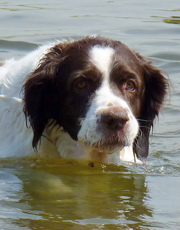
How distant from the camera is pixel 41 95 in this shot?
582 cm

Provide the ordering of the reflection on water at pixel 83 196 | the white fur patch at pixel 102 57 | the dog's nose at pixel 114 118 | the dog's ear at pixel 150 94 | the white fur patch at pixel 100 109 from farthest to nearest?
the dog's ear at pixel 150 94 < the white fur patch at pixel 102 57 < the white fur patch at pixel 100 109 < the dog's nose at pixel 114 118 < the reflection on water at pixel 83 196

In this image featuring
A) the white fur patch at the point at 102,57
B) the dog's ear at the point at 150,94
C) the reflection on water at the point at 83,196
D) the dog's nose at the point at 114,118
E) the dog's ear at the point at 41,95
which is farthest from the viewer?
the dog's ear at the point at 150,94

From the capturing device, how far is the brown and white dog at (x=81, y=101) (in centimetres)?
532

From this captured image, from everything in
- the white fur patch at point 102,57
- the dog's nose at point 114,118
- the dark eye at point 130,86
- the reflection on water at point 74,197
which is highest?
the white fur patch at point 102,57

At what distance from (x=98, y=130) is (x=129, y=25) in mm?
7939

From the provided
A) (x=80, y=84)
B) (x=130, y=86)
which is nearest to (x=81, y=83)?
(x=80, y=84)

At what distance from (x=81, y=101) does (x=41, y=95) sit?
47cm

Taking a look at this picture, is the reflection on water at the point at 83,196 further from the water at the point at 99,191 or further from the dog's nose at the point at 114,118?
the dog's nose at the point at 114,118

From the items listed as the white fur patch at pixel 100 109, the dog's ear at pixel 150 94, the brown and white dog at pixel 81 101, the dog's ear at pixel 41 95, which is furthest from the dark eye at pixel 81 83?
the dog's ear at pixel 150 94

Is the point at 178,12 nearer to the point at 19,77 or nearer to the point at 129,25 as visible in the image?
the point at 129,25

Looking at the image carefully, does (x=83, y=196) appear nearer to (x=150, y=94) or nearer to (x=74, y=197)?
(x=74, y=197)

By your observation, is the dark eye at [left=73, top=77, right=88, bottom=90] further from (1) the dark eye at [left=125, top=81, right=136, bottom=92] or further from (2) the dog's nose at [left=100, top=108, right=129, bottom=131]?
(2) the dog's nose at [left=100, top=108, right=129, bottom=131]

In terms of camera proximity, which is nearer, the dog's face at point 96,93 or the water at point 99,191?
the water at point 99,191

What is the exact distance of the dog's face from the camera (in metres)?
5.28
